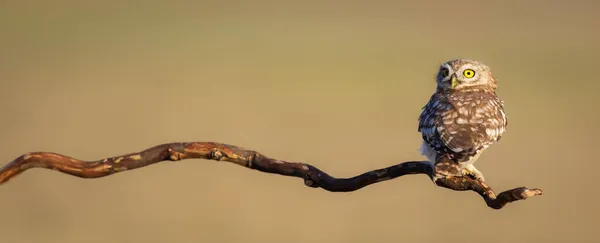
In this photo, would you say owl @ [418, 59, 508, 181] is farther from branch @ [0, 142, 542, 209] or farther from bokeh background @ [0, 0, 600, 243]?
bokeh background @ [0, 0, 600, 243]

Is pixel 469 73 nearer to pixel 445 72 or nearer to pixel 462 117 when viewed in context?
pixel 445 72

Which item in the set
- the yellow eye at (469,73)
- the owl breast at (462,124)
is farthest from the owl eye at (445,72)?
the owl breast at (462,124)

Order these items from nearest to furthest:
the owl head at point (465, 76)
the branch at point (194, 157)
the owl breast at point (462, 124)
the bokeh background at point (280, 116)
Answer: the branch at point (194, 157) → the owl breast at point (462, 124) → the owl head at point (465, 76) → the bokeh background at point (280, 116)

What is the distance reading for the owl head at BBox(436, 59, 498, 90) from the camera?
7.71 meters

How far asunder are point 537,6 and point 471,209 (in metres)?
21.2

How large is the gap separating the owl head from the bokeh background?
0.79 meters

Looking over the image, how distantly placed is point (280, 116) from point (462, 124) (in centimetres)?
1178

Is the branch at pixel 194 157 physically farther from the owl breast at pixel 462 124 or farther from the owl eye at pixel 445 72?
the owl eye at pixel 445 72

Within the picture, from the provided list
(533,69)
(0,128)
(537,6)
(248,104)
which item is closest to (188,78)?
(248,104)

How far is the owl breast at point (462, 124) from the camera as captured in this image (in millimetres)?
6168

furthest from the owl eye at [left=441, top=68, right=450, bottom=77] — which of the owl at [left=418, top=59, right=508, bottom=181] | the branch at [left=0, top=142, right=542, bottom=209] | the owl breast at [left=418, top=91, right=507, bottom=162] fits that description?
the branch at [left=0, top=142, right=542, bottom=209]

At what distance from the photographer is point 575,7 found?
33.4m

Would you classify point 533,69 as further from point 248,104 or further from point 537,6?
point 537,6

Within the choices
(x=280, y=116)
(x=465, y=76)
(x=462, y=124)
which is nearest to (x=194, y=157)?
(x=462, y=124)
